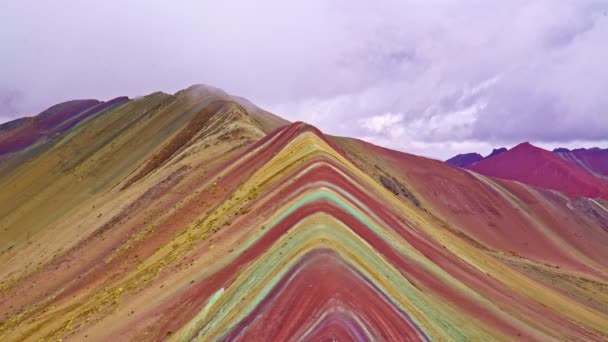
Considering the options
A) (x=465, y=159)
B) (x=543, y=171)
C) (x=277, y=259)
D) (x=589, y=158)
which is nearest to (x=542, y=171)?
(x=543, y=171)

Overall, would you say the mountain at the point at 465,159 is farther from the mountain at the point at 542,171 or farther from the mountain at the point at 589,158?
the mountain at the point at 542,171

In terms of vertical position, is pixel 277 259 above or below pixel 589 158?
below

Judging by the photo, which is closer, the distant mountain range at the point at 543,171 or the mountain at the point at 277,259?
the mountain at the point at 277,259

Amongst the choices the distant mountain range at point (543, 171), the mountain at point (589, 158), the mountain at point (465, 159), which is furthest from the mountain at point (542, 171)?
the mountain at point (465, 159)

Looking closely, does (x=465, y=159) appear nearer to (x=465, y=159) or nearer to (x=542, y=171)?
(x=465, y=159)

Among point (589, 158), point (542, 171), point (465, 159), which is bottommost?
point (542, 171)

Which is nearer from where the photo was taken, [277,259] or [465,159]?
[277,259]

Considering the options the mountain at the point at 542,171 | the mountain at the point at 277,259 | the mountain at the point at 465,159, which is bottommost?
the mountain at the point at 277,259

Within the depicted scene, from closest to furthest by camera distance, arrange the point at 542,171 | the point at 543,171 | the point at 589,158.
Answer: the point at 543,171 → the point at 542,171 → the point at 589,158

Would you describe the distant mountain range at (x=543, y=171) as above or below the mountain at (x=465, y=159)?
below
